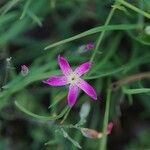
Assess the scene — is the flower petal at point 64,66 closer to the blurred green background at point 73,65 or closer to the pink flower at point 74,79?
the pink flower at point 74,79

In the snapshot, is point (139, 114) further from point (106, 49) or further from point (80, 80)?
point (80, 80)

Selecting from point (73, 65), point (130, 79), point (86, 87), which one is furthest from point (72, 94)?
point (73, 65)

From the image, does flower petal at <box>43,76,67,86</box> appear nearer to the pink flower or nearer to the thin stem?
the pink flower

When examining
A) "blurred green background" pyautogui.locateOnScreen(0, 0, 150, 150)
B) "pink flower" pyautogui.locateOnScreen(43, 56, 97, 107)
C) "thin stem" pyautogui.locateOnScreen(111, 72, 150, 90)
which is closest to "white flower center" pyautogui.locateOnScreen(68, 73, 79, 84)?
"pink flower" pyautogui.locateOnScreen(43, 56, 97, 107)

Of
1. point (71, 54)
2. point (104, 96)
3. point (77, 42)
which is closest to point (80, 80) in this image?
point (71, 54)

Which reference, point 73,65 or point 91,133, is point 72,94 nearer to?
point 91,133

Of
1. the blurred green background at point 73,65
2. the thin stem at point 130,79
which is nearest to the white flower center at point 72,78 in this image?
the blurred green background at point 73,65
